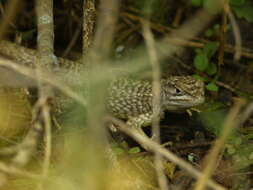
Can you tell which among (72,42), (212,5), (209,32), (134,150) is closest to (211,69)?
(209,32)

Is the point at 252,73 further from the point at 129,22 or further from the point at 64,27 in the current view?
the point at 64,27

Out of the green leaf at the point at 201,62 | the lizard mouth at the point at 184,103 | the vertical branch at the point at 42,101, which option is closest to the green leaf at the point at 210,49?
the green leaf at the point at 201,62

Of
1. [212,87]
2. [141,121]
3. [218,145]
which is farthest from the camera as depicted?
[212,87]

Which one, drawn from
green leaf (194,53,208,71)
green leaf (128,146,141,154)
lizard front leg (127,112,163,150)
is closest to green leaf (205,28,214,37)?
green leaf (194,53,208,71)

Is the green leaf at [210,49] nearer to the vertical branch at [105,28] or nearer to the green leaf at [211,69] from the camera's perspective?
the green leaf at [211,69]

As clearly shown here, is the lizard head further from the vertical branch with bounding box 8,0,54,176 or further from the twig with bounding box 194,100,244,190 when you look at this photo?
the twig with bounding box 194,100,244,190

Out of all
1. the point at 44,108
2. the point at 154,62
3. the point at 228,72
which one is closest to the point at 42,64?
the point at 44,108

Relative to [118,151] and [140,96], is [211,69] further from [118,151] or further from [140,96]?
[118,151]
